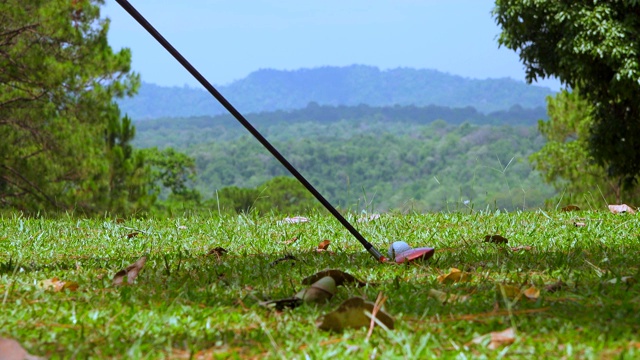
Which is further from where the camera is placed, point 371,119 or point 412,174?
point 371,119

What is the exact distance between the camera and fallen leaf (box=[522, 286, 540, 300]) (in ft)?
5.68

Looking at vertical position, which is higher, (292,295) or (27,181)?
(292,295)

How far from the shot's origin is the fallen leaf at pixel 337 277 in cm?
197

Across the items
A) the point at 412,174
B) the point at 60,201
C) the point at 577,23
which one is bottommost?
the point at 412,174

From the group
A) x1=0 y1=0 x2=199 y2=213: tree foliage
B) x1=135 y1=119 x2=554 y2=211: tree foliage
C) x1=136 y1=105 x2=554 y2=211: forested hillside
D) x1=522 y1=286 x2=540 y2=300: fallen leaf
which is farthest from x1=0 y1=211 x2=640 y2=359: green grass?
x1=135 y1=119 x2=554 y2=211: tree foliage

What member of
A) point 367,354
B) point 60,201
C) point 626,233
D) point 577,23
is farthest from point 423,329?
point 60,201

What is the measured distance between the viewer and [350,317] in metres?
1.48

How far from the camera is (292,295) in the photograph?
184 cm

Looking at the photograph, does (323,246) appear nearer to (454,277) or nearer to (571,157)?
(454,277)

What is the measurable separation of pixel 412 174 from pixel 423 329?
84953 mm

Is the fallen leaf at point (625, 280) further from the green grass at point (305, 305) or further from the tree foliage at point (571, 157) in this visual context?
the tree foliage at point (571, 157)

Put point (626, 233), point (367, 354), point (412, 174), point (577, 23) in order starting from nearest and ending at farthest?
point (367, 354) < point (626, 233) < point (577, 23) < point (412, 174)

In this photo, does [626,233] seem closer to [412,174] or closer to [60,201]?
[60,201]

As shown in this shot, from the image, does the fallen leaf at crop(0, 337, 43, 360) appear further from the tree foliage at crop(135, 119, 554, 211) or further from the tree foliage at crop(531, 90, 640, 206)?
the tree foliage at crop(135, 119, 554, 211)
